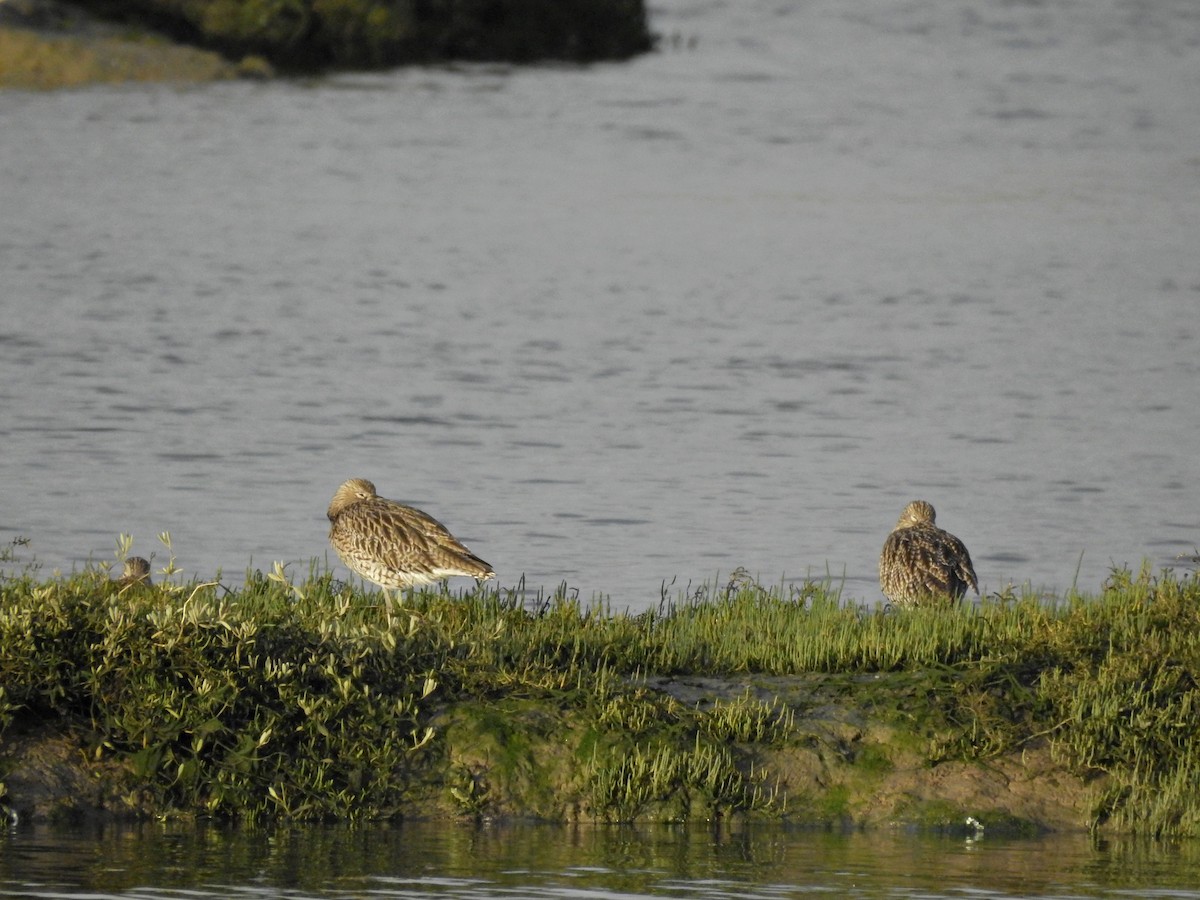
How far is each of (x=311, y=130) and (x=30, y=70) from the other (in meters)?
6.63

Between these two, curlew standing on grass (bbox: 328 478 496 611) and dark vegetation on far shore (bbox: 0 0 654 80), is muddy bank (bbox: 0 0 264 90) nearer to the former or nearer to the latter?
dark vegetation on far shore (bbox: 0 0 654 80)

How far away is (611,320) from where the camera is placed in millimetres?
27156

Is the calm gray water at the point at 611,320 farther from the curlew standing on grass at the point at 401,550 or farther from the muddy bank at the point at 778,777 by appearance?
the muddy bank at the point at 778,777

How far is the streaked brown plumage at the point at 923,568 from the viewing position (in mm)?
13375

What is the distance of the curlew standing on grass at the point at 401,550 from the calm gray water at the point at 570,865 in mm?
2261

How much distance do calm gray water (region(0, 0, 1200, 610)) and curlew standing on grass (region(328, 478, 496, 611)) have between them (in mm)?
2360

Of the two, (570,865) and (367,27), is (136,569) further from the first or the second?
(367,27)

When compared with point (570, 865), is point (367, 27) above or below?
above

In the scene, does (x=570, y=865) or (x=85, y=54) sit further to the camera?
(x=85, y=54)

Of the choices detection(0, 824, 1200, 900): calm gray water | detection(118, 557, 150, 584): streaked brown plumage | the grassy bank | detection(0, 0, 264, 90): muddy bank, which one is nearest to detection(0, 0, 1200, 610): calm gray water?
detection(0, 0, 264, 90): muddy bank

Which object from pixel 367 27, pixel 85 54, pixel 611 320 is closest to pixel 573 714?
pixel 611 320

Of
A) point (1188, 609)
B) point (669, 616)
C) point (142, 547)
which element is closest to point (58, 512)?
point (142, 547)

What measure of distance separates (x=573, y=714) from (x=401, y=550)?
2.07 m

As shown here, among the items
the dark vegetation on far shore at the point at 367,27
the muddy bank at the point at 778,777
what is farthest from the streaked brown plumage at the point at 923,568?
the dark vegetation on far shore at the point at 367,27
